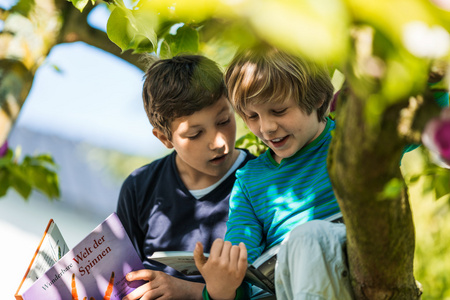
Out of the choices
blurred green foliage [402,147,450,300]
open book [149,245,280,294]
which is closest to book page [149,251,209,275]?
open book [149,245,280,294]

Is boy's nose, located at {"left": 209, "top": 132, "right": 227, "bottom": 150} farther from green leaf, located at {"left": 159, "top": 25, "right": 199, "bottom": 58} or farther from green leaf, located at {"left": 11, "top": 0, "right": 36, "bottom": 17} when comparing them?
green leaf, located at {"left": 11, "top": 0, "right": 36, "bottom": 17}

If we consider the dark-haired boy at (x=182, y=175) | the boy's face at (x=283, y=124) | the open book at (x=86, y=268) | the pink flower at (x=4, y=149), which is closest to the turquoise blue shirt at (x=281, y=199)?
the boy's face at (x=283, y=124)

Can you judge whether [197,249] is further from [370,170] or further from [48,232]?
[370,170]

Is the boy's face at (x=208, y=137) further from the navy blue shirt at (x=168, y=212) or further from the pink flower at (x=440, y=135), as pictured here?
the pink flower at (x=440, y=135)

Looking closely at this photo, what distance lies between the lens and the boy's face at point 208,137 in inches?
55.1

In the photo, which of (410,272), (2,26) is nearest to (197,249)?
(410,272)

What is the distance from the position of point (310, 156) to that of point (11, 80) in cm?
78

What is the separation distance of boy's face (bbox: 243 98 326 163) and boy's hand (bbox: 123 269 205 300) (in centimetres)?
43

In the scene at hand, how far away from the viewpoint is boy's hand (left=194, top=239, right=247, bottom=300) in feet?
3.44

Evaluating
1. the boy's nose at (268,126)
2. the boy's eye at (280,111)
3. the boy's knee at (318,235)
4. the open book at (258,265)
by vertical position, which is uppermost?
the boy's eye at (280,111)

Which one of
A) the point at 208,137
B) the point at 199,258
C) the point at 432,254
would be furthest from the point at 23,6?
the point at 432,254

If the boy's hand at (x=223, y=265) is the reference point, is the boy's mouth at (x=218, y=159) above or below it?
above

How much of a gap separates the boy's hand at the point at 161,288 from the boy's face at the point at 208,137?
1.05 feet

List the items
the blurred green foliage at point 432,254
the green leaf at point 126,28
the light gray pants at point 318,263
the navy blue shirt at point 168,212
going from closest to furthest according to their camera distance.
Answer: the light gray pants at point 318,263 → the green leaf at point 126,28 → the navy blue shirt at point 168,212 → the blurred green foliage at point 432,254
